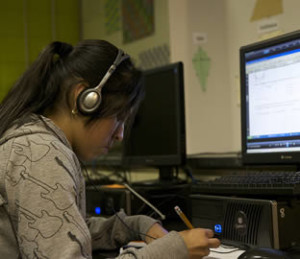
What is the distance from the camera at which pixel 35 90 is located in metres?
0.96

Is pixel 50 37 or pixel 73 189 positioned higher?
pixel 50 37

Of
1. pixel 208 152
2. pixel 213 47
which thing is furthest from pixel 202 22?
pixel 208 152

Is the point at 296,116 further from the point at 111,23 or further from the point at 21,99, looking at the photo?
the point at 111,23

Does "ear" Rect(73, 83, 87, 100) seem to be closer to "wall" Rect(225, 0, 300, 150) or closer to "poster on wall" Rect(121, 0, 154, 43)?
"wall" Rect(225, 0, 300, 150)

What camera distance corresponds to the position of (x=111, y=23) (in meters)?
2.73

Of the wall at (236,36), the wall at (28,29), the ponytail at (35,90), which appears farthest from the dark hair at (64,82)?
the wall at (28,29)

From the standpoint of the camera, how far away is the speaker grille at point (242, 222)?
104 centimetres

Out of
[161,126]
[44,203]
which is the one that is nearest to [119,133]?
[44,203]

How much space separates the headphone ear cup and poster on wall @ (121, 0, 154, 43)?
4.87 feet

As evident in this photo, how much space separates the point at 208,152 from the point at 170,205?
514mm

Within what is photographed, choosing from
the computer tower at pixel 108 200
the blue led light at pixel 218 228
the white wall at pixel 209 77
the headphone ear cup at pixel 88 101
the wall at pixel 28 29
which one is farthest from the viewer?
the wall at pixel 28 29

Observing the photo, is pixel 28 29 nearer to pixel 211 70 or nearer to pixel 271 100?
pixel 211 70

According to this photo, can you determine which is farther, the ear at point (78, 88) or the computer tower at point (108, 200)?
the computer tower at point (108, 200)

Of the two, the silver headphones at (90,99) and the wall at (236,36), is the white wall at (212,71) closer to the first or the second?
the wall at (236,36)
